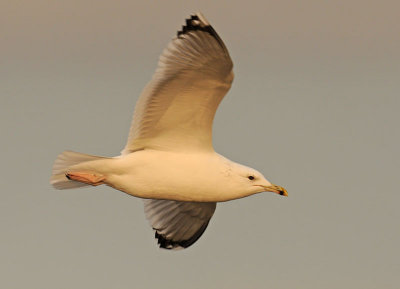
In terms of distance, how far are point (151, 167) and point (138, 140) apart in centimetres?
44

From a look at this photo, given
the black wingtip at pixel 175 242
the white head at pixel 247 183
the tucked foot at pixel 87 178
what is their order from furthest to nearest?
the black wingtip at pixel 175 242
the white head at pixel 247 183
the tucked foot at pixel 87 178

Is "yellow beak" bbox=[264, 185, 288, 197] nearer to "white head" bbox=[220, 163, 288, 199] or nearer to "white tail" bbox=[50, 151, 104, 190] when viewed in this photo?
"white head" bbox=[220, 163, 288, 199]

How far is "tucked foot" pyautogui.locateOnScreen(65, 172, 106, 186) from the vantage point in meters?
15.4

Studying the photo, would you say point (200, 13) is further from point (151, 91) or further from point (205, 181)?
point (205, 181)

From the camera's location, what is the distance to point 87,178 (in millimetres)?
15422

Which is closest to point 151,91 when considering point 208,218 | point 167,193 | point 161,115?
point 161,115

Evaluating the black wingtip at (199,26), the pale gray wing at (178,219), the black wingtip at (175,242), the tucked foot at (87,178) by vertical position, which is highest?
the black wingtip at (199,26)

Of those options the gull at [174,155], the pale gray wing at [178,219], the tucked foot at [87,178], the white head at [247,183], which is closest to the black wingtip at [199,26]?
the gull at [174,155]

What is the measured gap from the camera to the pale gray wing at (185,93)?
1454 cm

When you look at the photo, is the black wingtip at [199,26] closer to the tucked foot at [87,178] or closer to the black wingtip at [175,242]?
the tucked foot at [87,178]

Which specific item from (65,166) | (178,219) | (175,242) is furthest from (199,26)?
(175,242)

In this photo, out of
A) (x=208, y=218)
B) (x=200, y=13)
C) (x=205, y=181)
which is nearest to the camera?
(x=200, y=13)

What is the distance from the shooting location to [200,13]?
14562 millimetres

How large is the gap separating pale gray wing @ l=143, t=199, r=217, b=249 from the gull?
4.84 ft
